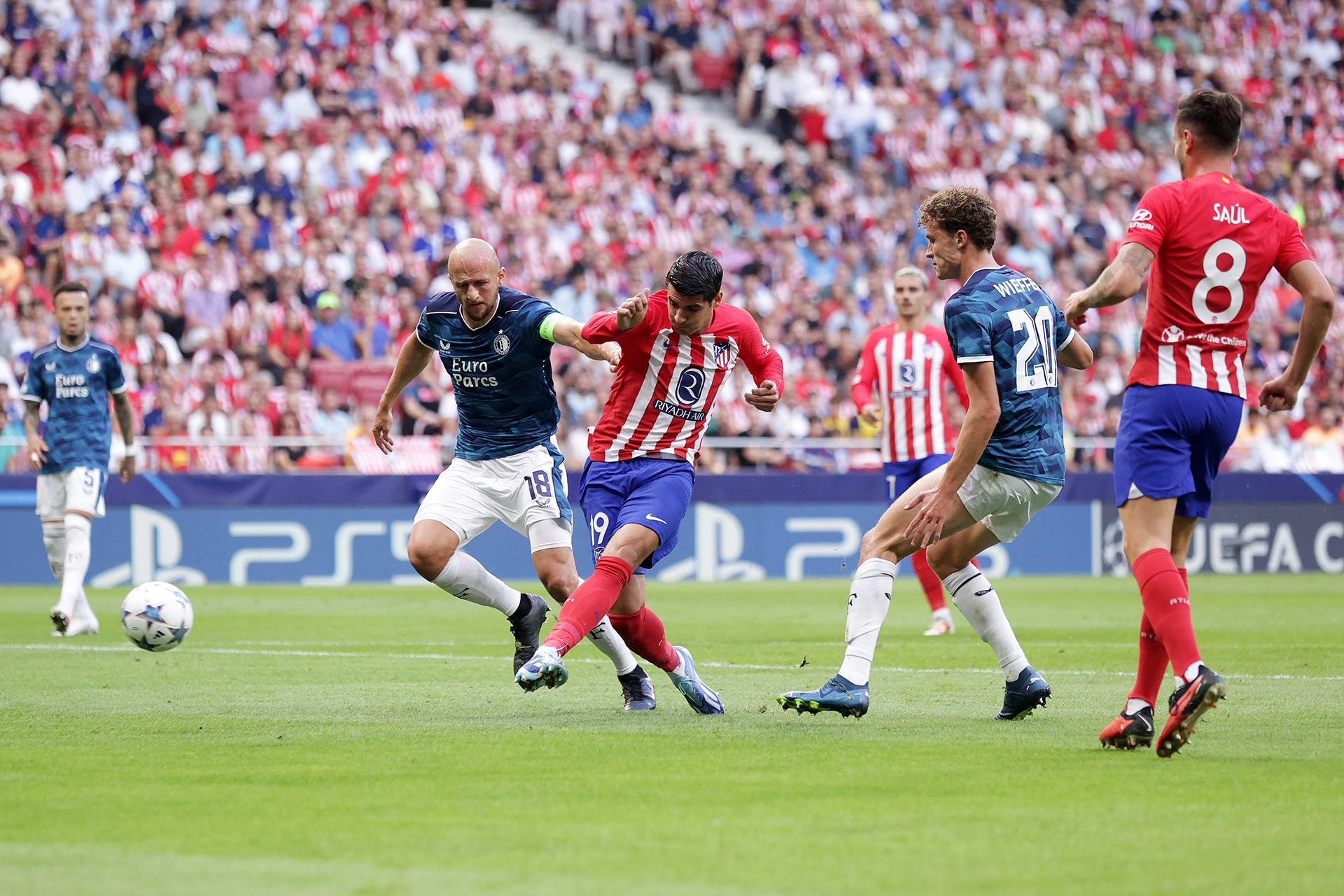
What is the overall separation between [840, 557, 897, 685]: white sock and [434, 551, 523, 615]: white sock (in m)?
2.11

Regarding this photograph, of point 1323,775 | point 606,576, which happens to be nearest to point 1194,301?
point 1323,775

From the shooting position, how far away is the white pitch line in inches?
A: 383

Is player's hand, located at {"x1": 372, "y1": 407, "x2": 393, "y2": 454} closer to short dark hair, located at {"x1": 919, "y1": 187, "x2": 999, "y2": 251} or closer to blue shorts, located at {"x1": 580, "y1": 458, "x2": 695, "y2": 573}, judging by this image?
blue shorts, located at {"x1": 580, "y1": 458, "x2": 695, "y2": 573}

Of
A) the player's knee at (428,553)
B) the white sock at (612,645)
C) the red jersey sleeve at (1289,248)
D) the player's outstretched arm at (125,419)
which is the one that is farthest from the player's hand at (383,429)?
the player's outstretched arm at (125,419)

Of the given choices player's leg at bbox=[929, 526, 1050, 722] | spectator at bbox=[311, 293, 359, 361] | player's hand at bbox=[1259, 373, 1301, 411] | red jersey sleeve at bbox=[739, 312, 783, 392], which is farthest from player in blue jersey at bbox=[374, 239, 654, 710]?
spectator at bbox=[311, 293, 359, 361]

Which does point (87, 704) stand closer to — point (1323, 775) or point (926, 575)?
point (1323, 775)

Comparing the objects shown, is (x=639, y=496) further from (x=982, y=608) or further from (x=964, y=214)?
(x=964, y=214)

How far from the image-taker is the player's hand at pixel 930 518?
693cm

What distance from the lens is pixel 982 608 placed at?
777cm

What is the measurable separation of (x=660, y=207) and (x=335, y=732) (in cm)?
1918

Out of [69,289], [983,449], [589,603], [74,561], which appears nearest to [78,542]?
[74,561]

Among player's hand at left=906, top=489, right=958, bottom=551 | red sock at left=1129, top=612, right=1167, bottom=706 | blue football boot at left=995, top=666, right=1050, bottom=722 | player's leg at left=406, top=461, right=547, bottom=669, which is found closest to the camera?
red sock at left=1129, top=612, right=1167, bottom=706

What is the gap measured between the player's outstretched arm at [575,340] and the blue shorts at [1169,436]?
2.16 m

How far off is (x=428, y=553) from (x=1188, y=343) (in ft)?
12.0
